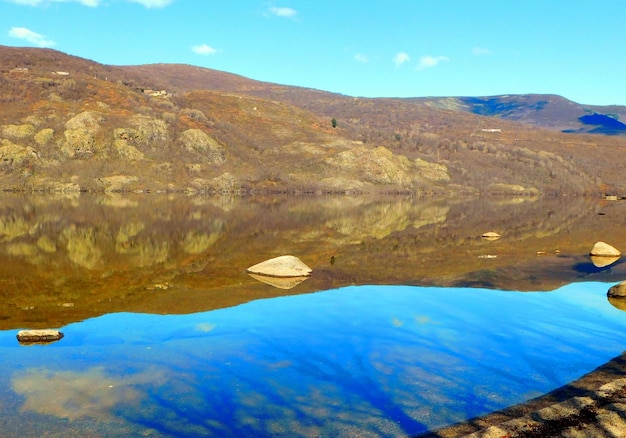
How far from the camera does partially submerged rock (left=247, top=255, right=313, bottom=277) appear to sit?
3309cm

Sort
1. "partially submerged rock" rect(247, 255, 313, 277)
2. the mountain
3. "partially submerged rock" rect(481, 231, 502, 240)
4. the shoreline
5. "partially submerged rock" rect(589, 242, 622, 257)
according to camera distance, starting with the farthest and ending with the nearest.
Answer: the mountain, "partially submerged rock" rect(481, 231, 502, 240), "partially submerged rock" rect(589, 242, 622, 257), "partially submerged rock" rect(247, 255, 313, 277), the shoreline

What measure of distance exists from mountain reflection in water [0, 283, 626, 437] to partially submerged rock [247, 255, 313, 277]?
6.58 metres

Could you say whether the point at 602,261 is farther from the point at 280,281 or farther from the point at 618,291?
the point at 280,281

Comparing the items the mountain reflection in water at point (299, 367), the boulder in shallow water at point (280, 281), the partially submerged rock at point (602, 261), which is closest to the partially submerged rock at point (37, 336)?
the mountain reflection in water at point (299, 367)

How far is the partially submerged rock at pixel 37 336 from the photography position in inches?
744

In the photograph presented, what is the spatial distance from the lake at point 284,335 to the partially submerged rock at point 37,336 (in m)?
0.57

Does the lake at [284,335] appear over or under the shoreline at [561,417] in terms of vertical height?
under

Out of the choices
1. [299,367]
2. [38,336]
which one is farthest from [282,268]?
[299,367]

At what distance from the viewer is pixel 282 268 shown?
33.2 metres

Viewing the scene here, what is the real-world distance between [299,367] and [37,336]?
9.72 m

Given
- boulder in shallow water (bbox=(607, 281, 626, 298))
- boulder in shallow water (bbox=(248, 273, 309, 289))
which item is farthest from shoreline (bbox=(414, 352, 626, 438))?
boulder in shallow water (bbox=(248, 273, 309, 289))

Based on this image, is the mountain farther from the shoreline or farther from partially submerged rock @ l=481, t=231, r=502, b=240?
the shoreline

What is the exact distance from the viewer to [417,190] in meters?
168

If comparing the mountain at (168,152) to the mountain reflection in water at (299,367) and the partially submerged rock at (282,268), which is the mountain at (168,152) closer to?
the partially submerged rock at (282,268)
